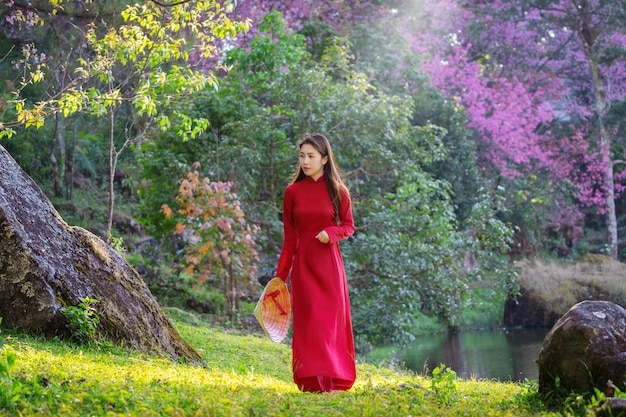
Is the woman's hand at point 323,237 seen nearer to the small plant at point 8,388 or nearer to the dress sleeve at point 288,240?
the dress sleeve at point 288,240

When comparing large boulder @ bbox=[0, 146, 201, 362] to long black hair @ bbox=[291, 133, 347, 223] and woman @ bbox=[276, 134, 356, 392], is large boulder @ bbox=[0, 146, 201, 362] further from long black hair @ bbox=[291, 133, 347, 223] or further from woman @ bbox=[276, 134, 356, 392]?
long black hair @ bbox=[291, 133, 347, 223]

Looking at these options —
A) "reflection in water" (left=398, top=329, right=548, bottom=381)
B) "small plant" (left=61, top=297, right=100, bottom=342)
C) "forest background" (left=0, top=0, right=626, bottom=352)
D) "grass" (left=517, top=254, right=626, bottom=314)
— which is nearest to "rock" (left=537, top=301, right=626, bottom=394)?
"small plant" (left=61, top=297, right=100, bottom=342)

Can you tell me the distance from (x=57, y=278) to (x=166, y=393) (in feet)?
6.32

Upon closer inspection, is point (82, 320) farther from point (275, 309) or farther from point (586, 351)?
point (586, 351)

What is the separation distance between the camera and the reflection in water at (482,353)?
10656 mm

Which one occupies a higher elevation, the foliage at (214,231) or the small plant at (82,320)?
the foliage at (214,231)

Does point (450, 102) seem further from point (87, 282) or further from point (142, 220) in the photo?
point (87, 282)

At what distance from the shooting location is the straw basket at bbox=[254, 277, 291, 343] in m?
5.70

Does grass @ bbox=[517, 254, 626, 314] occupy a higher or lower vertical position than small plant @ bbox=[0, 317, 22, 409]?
lower

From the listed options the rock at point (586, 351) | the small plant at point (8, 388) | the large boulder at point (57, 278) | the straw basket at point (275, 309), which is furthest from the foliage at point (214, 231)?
the small plant at point (8, 388)

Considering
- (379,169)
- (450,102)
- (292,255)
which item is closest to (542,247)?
(450,102)

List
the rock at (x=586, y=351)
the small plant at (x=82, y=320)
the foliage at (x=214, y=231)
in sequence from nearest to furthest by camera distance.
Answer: the rock at (x=586, y=351)
the small plant at (x=82, y=320)
the foliage at (x=214, y=231)

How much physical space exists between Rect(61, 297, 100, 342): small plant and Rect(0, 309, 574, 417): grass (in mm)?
89

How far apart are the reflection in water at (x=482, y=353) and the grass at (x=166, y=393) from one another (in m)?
4.97
